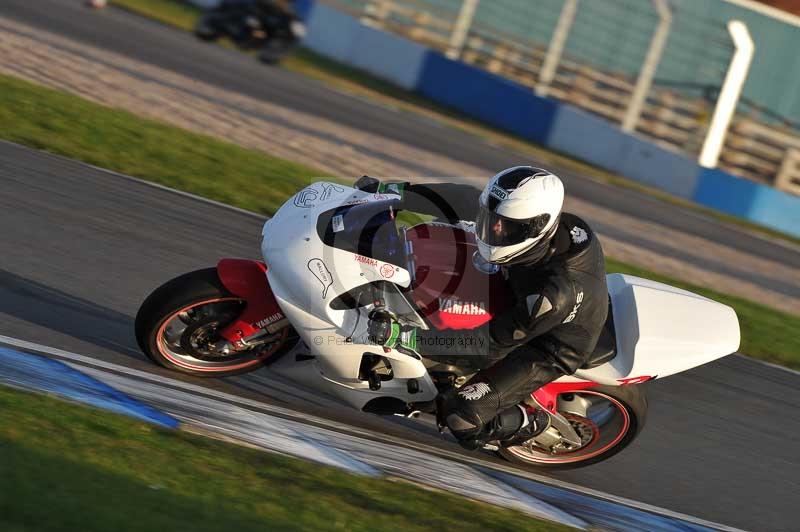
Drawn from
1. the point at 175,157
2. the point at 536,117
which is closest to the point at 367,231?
the point at 175,157

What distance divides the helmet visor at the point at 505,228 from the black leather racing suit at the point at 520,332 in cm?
16

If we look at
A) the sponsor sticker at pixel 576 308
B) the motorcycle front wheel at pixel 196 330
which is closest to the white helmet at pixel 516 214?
the sponsor sticker at pixel 576 308

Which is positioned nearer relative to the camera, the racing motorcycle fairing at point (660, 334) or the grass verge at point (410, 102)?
the racing motorcycle fairing at point (660, 334)

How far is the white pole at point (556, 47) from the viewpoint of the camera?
78.0ft

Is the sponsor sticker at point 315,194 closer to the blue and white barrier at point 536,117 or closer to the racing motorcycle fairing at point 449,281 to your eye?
the racing motorcycle fairing at point 449,281

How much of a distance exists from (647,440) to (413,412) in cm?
190

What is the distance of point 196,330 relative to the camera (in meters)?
5.45

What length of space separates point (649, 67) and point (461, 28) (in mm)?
5478

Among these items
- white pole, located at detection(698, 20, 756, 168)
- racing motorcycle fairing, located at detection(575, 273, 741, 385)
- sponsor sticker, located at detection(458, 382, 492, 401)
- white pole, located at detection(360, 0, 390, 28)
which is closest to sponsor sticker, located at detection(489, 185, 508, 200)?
sponsor sticker, located at detection(458, 382, 492, 401)

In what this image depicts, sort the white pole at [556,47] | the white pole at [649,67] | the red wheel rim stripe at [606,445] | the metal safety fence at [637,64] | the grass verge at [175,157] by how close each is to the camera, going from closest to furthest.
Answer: the red wheel rim stripe at [606,445] → the grass verge at [175,157] → the metal safety fence at [637,64] → the white pole at [649,67] → the white pole at [556,47]

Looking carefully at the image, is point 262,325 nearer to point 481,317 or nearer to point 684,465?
point 481,317

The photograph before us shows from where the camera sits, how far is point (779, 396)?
807 centimetres

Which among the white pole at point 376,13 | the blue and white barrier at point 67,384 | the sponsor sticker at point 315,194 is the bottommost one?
the blue and white barrier at point 67,384

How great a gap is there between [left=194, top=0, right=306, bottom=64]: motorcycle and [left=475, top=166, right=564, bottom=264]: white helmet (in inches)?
603
